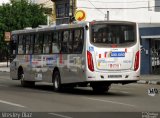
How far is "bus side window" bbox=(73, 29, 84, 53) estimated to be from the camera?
2150cm

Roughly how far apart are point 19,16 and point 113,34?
42.2 m

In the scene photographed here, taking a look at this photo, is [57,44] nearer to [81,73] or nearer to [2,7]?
[81,73]

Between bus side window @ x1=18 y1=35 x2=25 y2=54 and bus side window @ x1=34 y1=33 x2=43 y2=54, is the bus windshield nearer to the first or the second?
bus side window @ x1=34 y1=33 x2=43 y2=54

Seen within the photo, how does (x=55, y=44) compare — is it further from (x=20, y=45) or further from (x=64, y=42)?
(x=20, y=45)

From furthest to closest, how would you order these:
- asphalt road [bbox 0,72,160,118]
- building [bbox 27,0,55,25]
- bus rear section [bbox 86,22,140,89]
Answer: building [bbox 27,0,55,25] → bus rear section [bbox 86,22,140,89] → asphalt road [bbox 0,72,160,118]

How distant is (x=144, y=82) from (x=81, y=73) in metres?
11.2

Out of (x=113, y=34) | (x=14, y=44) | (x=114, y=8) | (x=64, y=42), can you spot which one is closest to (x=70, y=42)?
(x=64, y=42)

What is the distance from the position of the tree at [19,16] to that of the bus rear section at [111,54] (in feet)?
135

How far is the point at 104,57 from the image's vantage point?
831 inches

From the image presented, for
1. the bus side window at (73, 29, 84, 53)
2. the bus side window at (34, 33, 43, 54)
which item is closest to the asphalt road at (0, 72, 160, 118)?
the bus side window at (73, 29, 84, 53)

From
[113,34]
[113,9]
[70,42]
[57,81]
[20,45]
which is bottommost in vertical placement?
[57,81]

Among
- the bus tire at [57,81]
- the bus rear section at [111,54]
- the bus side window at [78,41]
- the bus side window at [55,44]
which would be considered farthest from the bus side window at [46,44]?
the bus rear section at [111,54]

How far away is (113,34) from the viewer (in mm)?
21438

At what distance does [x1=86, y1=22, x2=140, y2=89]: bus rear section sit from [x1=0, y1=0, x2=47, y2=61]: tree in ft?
135
